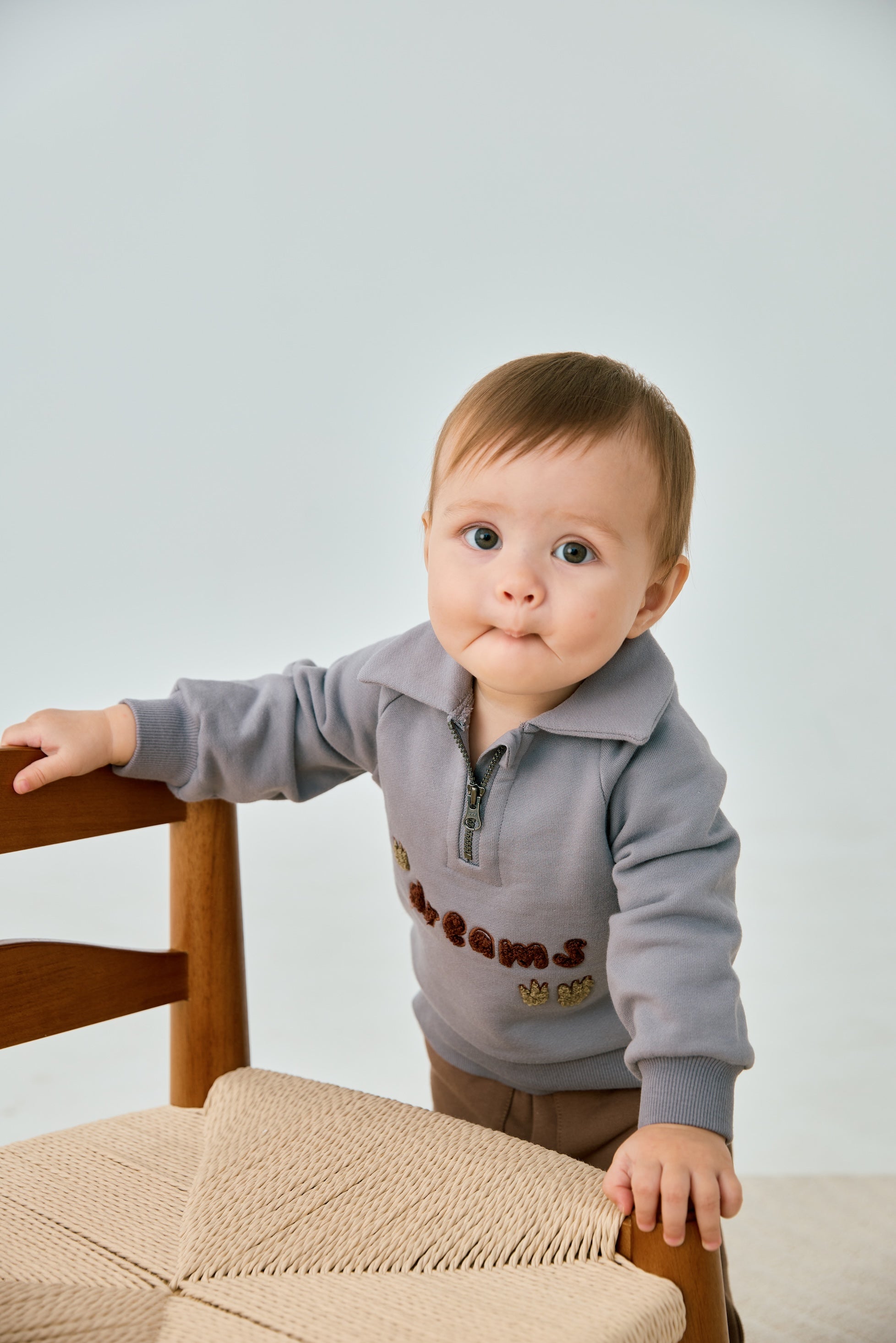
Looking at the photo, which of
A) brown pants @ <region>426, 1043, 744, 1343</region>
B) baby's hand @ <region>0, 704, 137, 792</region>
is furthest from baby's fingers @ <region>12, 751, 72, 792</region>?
brown pants @ <region>426, 1043, 744, 1343</region>

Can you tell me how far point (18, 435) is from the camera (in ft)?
5.92

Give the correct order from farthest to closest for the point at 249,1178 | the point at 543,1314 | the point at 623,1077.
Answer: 1. the point at 623,1077
2. the point at 249,1178
3. the point at 543,1314

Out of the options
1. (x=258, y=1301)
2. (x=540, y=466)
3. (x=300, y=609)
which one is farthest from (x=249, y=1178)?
(x=300, y=609)

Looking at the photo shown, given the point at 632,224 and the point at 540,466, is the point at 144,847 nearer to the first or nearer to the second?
the point at 632,224

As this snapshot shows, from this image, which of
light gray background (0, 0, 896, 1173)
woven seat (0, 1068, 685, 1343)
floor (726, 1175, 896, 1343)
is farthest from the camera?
light gray background (0, 0, 896, 1173)

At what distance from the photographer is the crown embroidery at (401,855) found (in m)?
0.80

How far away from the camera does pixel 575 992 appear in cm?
76

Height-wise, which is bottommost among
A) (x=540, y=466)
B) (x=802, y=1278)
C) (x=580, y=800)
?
(x=802, y=1278)

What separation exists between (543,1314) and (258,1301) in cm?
12

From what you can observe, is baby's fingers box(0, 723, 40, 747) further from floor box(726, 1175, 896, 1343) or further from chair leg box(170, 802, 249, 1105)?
floor box(726, 1175, 896, 1343)

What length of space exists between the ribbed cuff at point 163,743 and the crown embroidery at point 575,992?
261 mm

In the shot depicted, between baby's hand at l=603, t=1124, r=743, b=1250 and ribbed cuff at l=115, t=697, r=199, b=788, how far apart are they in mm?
327

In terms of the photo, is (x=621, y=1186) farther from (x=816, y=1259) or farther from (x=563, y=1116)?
(x=816, y=1259)

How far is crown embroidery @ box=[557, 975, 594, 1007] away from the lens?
0.76 meters
